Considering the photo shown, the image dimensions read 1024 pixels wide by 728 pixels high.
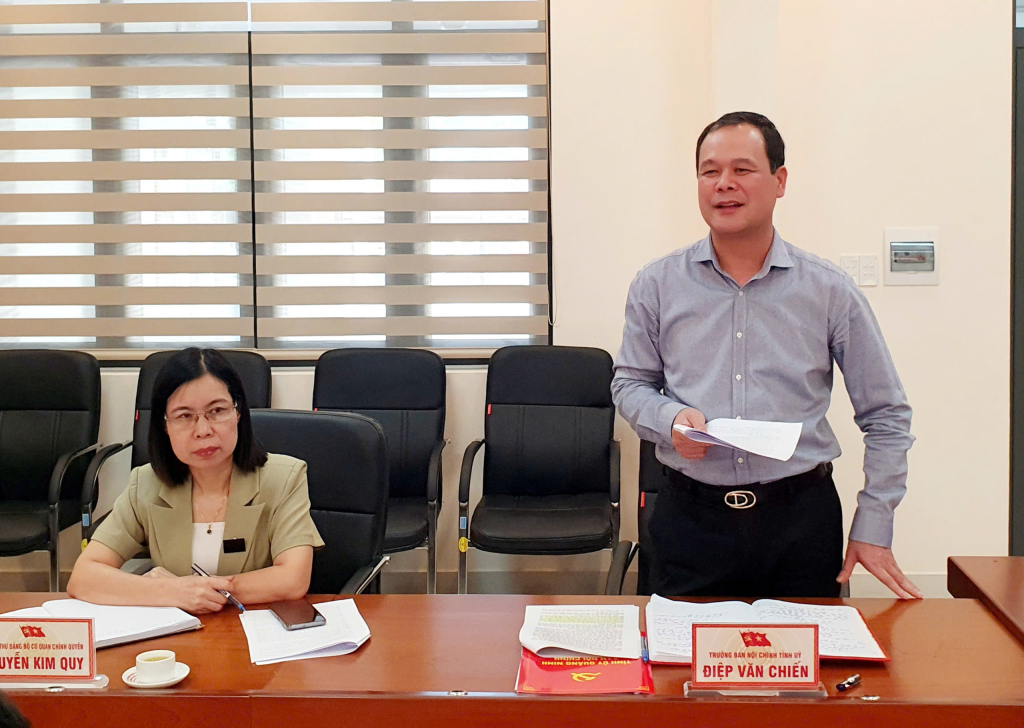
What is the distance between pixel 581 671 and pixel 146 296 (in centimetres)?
305

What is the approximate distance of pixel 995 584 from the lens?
5.62 ft

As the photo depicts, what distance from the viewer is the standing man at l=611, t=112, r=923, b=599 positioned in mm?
1746

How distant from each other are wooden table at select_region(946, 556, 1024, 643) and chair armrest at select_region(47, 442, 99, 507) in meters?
2.92

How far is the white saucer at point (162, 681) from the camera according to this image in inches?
50.9

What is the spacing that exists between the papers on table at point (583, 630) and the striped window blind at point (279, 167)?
2.23m

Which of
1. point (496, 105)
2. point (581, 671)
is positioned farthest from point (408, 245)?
point (581, 671)

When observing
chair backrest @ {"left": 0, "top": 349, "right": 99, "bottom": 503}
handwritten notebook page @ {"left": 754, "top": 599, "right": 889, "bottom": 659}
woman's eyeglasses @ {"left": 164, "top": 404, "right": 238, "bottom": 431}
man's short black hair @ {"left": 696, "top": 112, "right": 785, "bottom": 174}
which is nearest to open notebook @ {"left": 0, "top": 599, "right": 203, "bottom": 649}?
woman's eyeglasses @ {"left": 164, "top": 404, "right": 238, "bottom": 431}

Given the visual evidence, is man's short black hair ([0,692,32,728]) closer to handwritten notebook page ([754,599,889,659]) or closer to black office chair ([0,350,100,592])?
handwritten notebook page ([754,599,889,659])

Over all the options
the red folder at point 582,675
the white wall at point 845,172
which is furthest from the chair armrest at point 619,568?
the white wall at point 845,172

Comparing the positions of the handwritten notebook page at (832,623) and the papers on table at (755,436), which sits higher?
the papers on table at (755,436)

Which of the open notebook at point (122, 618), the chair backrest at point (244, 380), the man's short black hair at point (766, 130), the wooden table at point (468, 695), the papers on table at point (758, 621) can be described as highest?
the man's short black hair at point (766, 130)

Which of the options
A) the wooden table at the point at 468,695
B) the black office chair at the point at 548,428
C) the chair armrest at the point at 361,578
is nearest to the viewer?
the wooden table at the point at 468,695

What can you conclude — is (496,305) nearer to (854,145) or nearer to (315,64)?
(315,64)

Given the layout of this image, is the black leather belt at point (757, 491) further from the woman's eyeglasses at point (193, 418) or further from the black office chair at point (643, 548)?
the woman's eyeglasses at point (193, 418)
